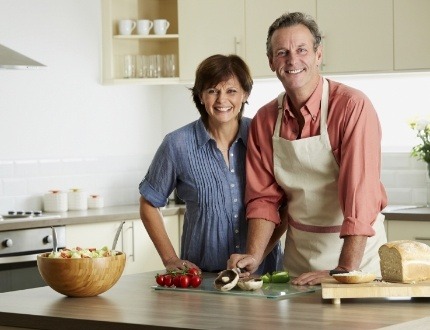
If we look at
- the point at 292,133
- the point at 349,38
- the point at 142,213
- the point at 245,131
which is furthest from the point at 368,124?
the point at 349,38

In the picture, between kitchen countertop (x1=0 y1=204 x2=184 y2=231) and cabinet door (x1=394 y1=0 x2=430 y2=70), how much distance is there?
162 cm

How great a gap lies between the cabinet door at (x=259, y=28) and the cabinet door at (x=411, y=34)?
28.5 inches

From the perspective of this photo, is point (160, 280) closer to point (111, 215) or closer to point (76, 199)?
point (111, 215)

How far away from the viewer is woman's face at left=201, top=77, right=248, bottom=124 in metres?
3.61

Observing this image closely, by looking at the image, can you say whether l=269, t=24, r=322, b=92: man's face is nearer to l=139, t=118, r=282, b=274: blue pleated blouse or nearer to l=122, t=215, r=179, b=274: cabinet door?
l=139, t=118, r=282, b=274: blue pleated blouse

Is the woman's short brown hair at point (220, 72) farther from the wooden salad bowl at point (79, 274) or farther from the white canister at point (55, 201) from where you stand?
the white canister at point (55, 201)

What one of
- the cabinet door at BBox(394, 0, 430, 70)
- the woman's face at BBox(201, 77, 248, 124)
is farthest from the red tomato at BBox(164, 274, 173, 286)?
the cabinet door at BBox(394, 0, 430, 70)

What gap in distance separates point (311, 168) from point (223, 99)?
0.42 metres

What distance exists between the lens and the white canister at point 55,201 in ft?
19.3

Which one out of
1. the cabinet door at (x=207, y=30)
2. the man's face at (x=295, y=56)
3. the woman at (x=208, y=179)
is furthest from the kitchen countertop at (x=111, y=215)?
the man's face at (x=295, y=56)

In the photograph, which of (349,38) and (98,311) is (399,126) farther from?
(98,311)

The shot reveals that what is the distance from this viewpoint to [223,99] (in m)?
3.61

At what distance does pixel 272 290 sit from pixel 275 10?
3140 mm

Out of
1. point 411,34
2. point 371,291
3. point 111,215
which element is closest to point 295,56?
point 371,291
